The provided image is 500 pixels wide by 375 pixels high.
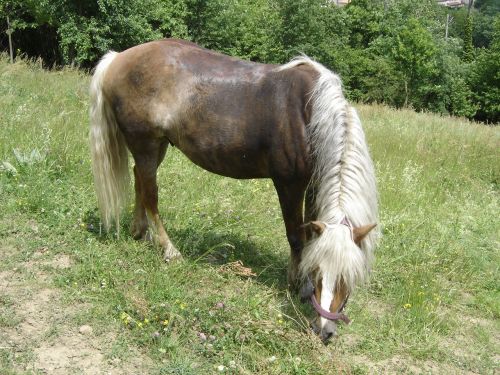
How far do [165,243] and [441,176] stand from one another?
4.39m

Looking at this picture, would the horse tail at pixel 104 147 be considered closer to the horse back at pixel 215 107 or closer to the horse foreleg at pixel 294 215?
the horse back at pixel 215 107

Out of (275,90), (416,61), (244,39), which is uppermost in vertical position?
(275,90)

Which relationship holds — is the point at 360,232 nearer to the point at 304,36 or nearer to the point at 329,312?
the point at 329,312

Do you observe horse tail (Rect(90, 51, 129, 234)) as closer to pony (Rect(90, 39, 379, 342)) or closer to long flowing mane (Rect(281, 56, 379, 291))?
pony (Rect(90, 39, 379, 342))

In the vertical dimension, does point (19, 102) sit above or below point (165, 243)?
above

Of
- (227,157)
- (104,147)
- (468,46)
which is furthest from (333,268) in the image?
(468,46)

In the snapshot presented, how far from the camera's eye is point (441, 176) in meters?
6.71

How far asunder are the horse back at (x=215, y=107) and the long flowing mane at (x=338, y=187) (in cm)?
13

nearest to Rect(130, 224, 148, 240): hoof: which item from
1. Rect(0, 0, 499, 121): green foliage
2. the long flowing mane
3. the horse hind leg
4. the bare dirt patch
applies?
the horse hind leg

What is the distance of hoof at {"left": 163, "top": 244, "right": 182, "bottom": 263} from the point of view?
3.92 meters

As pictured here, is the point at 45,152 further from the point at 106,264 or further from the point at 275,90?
the point at 275,90

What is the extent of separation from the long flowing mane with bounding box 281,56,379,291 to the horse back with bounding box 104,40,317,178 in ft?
0.41

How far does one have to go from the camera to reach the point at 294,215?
3.55 metres

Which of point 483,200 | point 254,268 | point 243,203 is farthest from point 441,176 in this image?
point 254,268
